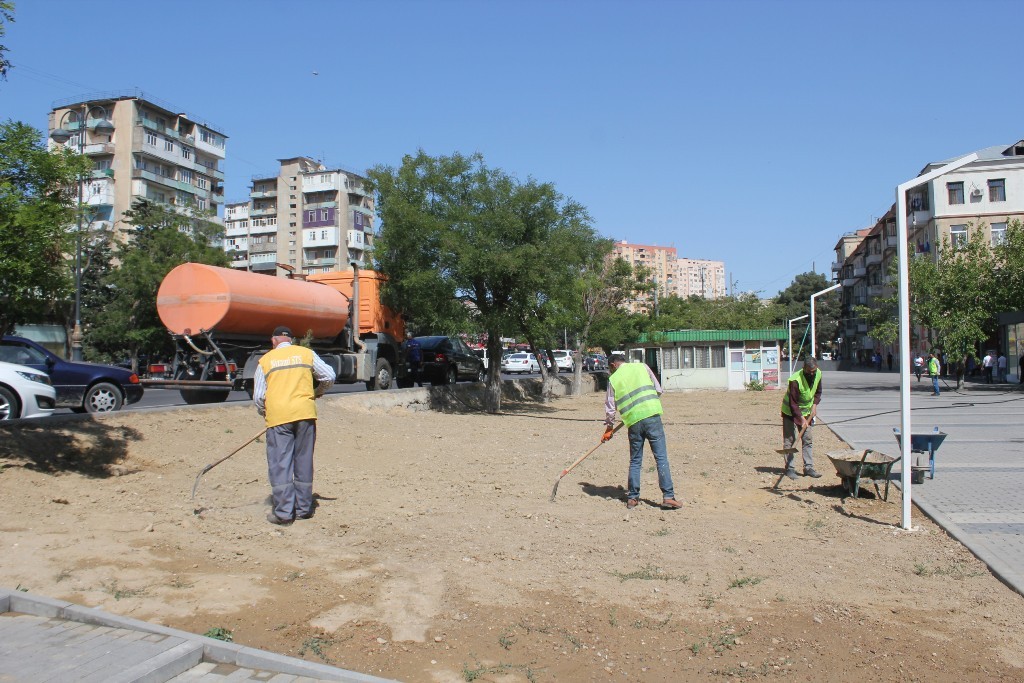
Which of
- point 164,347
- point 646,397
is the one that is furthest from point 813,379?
point 164,347

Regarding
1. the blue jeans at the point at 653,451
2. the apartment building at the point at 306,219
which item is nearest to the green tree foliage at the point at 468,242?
the blue jeans at the point at 653,451

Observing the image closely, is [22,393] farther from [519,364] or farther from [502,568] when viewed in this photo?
[519,364]

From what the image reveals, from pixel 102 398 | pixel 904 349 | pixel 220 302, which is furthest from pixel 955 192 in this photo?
pixel 102 398

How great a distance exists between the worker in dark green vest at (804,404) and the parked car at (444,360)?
12975 mm

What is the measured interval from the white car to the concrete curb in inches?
264

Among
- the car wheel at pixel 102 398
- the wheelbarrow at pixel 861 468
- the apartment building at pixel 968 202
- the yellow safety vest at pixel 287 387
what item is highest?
the apartment building at pixel 968 202

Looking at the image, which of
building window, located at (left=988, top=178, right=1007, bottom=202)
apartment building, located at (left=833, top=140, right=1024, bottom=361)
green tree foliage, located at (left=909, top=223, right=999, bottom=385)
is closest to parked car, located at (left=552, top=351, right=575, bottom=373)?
apartment building, located at (left=833, top=140, right=1024, bottom=361)

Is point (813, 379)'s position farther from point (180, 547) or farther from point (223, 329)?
point (223, 329)

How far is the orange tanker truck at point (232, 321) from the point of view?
1362cm

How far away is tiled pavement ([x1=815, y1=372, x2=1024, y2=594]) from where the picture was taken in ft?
21.9

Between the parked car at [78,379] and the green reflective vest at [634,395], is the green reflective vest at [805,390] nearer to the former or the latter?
the green reflective vest at [634,395]

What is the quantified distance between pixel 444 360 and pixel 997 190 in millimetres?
42567

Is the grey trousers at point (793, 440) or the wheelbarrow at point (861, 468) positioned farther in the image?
the grey trousers at point (793, 440)

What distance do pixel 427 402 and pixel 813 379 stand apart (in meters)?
10.6
